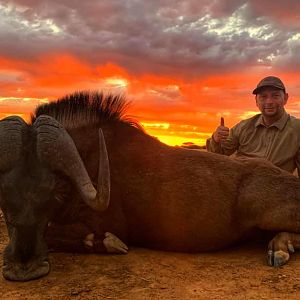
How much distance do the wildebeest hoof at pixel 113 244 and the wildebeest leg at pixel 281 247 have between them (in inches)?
70.6

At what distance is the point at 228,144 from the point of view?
29.6 ft

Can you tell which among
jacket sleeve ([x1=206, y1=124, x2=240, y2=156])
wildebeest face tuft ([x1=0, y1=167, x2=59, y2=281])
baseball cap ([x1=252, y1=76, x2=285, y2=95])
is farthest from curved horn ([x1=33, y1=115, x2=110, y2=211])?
baseball cap ([x1=252, y1=76, x2=285, y2=95])

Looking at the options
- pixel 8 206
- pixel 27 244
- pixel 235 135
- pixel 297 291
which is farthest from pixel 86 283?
pixel 235 135

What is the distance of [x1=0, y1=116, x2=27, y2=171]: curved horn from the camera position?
474 cm

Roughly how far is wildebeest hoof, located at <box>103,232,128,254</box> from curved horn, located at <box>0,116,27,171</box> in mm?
1596

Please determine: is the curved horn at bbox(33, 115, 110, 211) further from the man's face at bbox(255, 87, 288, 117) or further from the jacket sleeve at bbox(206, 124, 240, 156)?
the man's face at bbox(255, 87, 288, 117)

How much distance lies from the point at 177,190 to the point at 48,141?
1974 millimetres

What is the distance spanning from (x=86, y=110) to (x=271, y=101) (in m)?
3.75

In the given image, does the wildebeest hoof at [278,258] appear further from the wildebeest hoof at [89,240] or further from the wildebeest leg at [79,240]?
the wildebeest hoof at [89,240]

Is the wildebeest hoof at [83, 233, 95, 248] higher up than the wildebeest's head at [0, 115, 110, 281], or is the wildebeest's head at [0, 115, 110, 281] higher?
the wildebeest's head at [0, 115, 110, 281]

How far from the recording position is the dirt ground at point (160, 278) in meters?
4.42

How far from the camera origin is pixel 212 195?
20.1ft

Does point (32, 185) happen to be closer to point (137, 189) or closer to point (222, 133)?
point (137, 189)

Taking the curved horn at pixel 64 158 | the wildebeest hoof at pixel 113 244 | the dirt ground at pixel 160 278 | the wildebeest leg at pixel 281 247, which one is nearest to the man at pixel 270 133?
the wildebeest leg at pixel 281 247
